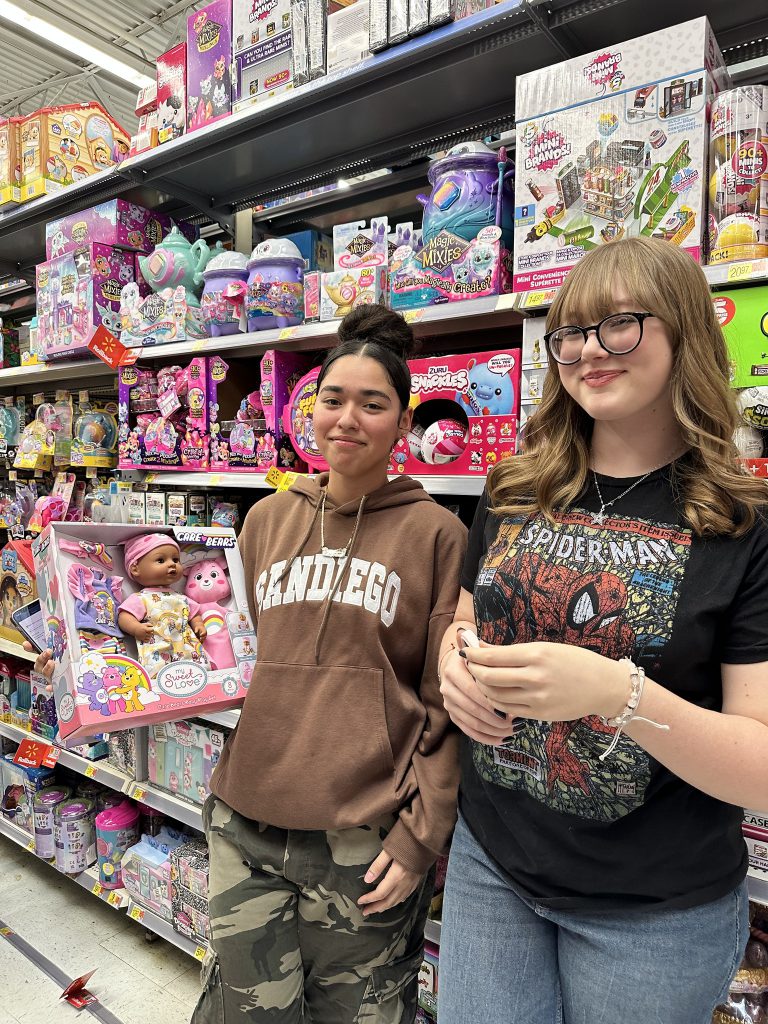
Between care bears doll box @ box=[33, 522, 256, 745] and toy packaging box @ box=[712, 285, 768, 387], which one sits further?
care bears doll box @ box=[33, 522, 256, 745]

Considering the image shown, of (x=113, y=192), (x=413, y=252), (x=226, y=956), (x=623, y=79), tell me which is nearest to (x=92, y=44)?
(x=113, y=192)

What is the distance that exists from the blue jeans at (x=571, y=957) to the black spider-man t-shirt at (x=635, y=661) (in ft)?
0.12

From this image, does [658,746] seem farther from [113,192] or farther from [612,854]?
[113,192]

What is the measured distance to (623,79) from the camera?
4.28 feet

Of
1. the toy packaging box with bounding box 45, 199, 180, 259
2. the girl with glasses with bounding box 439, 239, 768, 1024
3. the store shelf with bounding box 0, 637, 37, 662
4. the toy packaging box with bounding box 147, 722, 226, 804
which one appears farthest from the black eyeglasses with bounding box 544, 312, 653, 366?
the store shelf with bounding box 0, 637, 37, 662

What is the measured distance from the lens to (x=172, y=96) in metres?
2.18

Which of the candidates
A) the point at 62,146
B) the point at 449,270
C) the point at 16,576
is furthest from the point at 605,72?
the point at 16,576

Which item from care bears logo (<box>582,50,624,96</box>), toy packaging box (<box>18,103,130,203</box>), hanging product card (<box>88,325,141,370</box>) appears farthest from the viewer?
toy packaging box (<box>18,103,130,203</box>)

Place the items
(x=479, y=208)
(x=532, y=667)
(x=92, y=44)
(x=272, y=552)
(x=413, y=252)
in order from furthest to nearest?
(x=92, y=44)
(x=413, y=252)
(x=479, y=208)
(x=272, y=552)
(x=532, y=667)

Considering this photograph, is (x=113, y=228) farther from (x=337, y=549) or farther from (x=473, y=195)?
(x=337, y=549)

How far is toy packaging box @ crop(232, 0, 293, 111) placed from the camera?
1862 mm

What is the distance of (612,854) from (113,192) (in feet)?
8.86

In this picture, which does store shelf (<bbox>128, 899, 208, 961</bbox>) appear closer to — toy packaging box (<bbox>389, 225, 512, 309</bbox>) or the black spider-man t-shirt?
Result: the black spider-man t-shirt

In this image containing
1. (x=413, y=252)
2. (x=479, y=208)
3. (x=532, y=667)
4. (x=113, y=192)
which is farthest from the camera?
(x=113, y=192)
